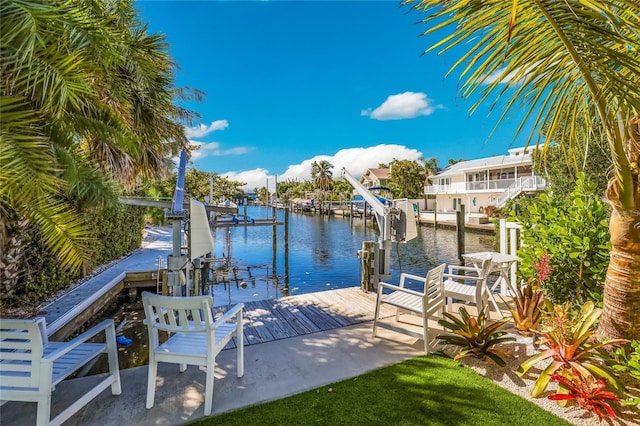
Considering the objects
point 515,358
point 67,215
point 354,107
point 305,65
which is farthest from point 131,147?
point 354,107

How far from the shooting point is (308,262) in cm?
1540

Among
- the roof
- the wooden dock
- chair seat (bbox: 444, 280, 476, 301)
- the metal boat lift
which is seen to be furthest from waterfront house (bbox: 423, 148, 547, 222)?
the wooden dock

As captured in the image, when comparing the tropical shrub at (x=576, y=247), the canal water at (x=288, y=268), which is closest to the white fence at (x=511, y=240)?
the tropical shrub at (x=576, y=247)

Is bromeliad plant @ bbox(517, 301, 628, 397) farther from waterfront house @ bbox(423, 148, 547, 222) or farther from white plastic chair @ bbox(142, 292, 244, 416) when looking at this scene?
waterfront house @ bbox(423, 148, 547, 222)

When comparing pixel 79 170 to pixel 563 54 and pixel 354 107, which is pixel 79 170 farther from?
pixel 354 107

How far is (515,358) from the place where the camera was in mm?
3318

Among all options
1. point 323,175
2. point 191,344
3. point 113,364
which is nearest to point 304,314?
point 191,344

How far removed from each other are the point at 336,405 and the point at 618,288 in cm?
270

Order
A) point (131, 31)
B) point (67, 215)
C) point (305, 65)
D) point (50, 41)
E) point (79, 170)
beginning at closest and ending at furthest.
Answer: point (50, 41) → point (67, 215) → point (79, 170) → point (131, 31) → point (305, 65)

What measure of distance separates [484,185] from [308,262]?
20.8m

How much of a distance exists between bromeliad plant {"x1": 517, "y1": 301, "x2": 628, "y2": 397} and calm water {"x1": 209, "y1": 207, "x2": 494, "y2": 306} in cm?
739

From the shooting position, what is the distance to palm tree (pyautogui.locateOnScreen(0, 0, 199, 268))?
7.25ft

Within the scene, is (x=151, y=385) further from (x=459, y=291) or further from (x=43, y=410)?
(x=459, y=291)

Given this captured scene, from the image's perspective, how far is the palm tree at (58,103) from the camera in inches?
87.0
